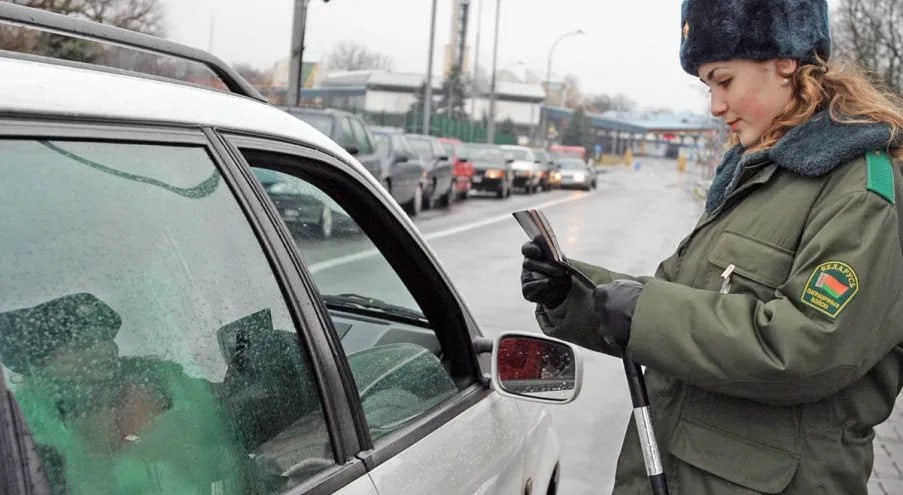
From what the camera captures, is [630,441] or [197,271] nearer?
[197,271]

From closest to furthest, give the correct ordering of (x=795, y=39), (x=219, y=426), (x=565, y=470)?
(x=219, y=426)
(x=795, y=39)
(x=565, y=470)

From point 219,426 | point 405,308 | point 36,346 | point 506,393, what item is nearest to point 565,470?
point 405,308

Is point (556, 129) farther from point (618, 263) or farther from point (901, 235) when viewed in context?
point (901, 235)

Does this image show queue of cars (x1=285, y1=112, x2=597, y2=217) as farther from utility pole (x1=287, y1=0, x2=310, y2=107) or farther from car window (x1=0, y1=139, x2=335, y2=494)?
car window (x1=0, y1=139, x2=335, y2=494)

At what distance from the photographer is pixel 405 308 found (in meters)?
2.67

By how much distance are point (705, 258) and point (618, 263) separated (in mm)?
12143

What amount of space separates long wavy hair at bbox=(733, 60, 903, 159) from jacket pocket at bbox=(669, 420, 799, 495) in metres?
0.59

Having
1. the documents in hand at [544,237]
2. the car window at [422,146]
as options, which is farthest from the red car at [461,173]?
the documents in hand at [544,237]

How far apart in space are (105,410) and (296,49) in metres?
18.0

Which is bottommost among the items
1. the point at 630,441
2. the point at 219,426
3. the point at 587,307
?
the point at 630,441

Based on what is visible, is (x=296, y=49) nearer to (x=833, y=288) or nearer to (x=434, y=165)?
(x=434, y=165)

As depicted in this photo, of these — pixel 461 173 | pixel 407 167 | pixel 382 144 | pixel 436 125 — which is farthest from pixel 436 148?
pixel 436 125

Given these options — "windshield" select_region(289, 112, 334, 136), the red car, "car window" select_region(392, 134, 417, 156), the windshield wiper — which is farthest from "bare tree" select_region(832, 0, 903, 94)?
the windshield wiper

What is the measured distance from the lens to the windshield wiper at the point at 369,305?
265 centimetres
